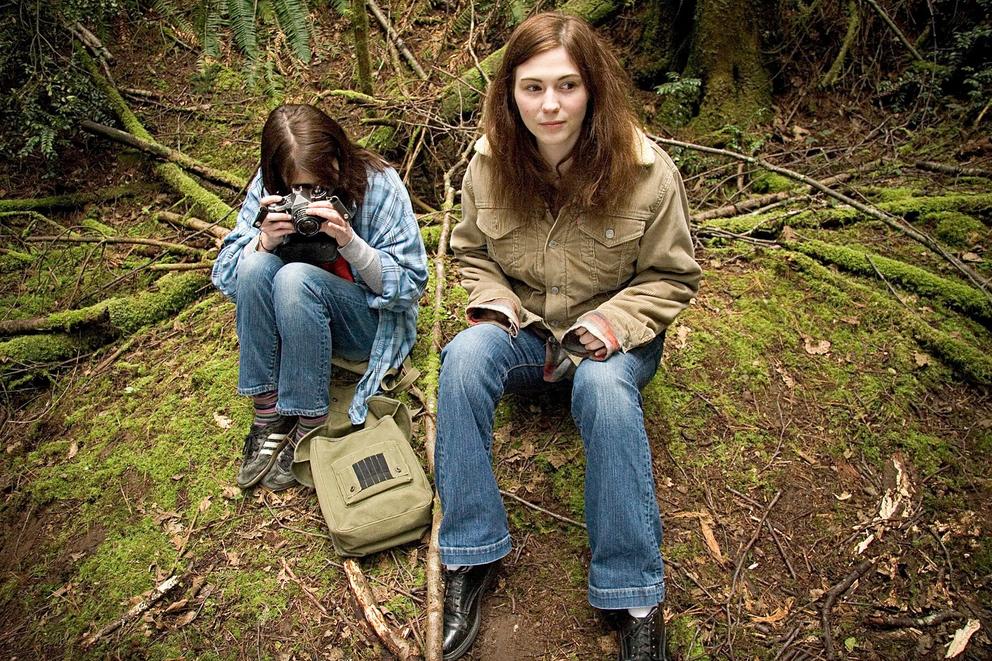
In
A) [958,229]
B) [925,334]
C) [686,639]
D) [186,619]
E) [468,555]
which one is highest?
[958,229]

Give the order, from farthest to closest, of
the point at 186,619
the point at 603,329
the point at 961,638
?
the point at 186,619, the point at 603,329, the point at 961,638

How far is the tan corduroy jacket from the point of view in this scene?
212 cm

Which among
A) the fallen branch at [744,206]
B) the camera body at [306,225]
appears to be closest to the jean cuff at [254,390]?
the camera body at [306,225]

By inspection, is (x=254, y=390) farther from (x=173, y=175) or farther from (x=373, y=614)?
(x=173, y=175)

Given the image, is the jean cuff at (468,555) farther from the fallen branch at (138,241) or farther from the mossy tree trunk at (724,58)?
the mossy tree trunk at (724,58)

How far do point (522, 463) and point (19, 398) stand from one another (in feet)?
9.50

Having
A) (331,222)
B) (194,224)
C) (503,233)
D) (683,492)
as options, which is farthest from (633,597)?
(194,224)

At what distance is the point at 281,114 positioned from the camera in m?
2.46

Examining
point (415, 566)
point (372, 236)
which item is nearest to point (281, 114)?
point (372, 236)

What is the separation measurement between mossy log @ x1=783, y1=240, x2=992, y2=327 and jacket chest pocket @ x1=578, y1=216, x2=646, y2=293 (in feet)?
5.48

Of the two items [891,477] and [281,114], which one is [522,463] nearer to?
[891,477]

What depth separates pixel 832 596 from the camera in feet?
6.86

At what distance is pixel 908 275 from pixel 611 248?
195cm

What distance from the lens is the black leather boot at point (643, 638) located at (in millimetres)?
1911
